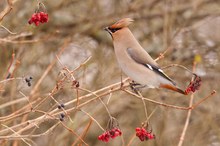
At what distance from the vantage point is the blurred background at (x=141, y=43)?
7746 millimetres

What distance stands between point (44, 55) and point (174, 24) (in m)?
1.73

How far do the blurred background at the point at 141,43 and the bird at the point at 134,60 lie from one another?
10.2 ft

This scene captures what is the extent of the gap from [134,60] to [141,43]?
4.01 meters

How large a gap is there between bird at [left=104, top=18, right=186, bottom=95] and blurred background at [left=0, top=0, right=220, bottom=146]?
3.11 metres

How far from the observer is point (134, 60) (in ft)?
14.3

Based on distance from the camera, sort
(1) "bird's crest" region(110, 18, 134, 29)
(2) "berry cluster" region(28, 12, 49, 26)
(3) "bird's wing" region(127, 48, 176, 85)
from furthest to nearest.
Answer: (3) "bird's wing" region(127, 48, 176, 85)
(1) "bird's crest" region(110, 18, 134, 29)
(2) "berry cluster" region(28, 12, 49, 26)

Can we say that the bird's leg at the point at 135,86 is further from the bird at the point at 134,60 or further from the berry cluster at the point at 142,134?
the berry cluster at the point at 142,134

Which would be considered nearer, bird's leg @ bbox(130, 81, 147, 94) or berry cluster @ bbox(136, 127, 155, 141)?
berry cluster @ bbox(136, 127, 155, 141)

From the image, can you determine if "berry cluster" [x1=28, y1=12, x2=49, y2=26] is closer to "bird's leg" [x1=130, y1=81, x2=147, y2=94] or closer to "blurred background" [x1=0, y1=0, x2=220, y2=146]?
"bird's leg" [x1=130, y1=81, x2=147, y2=94]

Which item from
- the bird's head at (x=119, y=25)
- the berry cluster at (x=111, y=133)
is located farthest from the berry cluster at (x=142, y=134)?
the bird's head at (x=119, y=25)

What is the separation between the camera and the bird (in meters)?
4.26

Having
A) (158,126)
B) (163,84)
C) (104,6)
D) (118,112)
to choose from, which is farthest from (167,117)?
(163,84)

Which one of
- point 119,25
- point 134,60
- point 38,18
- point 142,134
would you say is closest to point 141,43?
point 134,60

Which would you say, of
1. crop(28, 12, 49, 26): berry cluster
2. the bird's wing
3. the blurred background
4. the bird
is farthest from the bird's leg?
the blurred background
